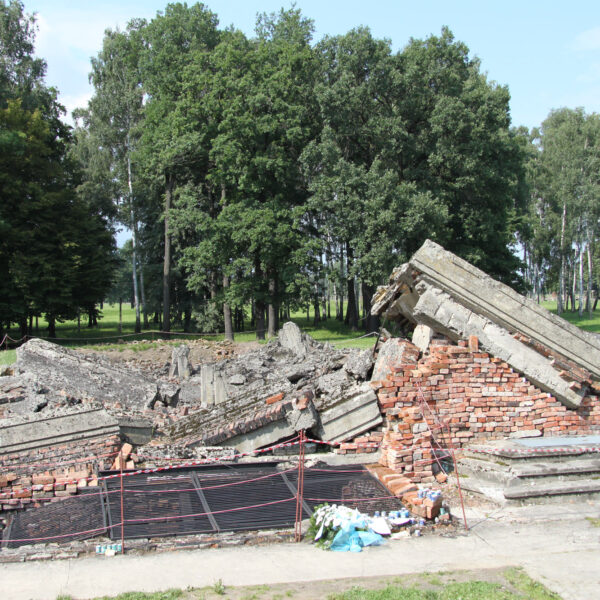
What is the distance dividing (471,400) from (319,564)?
4001mm

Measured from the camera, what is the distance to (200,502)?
21.6 feet

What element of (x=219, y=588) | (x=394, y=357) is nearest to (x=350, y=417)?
(x=394, y=357)

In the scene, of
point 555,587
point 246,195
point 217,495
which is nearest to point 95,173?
point 246,195

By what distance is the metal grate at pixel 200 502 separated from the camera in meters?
6.16

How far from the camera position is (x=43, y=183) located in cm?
2869

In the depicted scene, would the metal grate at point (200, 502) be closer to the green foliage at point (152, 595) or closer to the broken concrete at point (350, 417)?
the broken concrete at point (350, 417)

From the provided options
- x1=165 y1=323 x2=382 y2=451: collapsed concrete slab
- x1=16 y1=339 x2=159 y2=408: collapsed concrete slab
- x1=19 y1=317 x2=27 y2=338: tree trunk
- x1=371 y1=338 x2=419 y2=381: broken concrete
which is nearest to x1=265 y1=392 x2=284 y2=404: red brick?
x1=165 y1=323 x2=382 y2=451: collapsed concrete slab

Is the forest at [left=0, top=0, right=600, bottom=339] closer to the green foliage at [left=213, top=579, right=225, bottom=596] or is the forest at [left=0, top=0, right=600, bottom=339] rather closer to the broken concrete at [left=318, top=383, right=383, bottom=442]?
the broken concrete at [left=318, top=383, right=383, bottom=442]

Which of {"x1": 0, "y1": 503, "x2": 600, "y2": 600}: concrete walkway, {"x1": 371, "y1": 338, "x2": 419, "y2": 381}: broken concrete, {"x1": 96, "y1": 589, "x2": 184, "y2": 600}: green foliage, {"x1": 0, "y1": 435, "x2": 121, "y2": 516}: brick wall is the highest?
{"x1": 371, "y1": 338, "x2": 419, "y2": 381}: broken concrete

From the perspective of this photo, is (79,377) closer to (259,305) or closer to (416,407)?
(416,407)

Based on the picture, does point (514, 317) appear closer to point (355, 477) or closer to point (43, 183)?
point (355, 477)

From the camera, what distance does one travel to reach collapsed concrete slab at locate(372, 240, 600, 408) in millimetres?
8555

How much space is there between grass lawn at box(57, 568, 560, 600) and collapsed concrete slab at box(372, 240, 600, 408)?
156 inches

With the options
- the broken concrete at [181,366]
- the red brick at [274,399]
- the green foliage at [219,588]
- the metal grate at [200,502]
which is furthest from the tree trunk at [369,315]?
the green foliage at [219,588]
